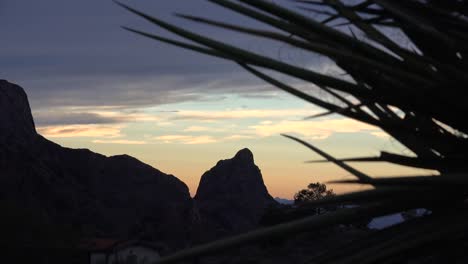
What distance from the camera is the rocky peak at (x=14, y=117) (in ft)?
360

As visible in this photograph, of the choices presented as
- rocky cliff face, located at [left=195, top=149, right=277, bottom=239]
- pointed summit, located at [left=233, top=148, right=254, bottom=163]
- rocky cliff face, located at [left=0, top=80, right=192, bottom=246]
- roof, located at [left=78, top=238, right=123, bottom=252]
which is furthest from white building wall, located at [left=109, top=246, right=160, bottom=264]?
pointed summit, located at [left=233, top=148, right=254, bottom=163]

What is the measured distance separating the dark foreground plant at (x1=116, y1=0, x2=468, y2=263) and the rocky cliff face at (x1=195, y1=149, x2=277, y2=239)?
5084 inches

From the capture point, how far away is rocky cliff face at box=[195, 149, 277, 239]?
137 meters

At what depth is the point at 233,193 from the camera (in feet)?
463

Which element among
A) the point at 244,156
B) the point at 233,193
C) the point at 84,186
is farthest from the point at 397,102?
the point at 244,156

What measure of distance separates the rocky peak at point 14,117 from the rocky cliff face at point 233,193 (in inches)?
1351

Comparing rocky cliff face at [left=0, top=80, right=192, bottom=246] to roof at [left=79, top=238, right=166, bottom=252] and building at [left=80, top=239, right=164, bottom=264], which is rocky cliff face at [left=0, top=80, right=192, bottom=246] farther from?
building at [left=80, top=239, right=164, bottom=264]

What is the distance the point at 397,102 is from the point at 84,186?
114m

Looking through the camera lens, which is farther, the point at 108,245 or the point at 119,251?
the point at 119,251

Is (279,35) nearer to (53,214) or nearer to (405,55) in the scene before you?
(405,55)

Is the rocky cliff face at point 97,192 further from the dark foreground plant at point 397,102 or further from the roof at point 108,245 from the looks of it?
the dark foreground plant at point 397,102

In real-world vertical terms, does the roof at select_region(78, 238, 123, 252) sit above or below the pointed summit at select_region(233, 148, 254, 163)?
below

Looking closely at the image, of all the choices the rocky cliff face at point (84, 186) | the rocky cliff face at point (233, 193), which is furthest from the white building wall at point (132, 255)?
the rocky cliff face at point (233, 193)

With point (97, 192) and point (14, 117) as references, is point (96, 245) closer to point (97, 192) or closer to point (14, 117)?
point (97, 192)
